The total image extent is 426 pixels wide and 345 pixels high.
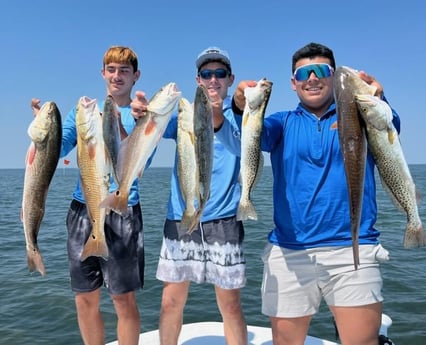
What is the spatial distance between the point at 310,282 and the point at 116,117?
7.54ft

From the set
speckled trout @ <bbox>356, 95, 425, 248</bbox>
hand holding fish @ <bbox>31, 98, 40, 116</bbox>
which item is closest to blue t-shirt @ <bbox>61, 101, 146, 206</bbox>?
hand holding fish @ <bbox>31, 98, 40, 116</bbox>

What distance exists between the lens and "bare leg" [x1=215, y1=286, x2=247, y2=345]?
449cm

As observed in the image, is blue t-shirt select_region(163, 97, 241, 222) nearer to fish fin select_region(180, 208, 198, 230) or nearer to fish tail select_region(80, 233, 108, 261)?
fish fin select_region(180, 208, 198, 230)

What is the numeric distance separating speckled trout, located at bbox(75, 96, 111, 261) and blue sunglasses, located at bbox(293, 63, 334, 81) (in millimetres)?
1814

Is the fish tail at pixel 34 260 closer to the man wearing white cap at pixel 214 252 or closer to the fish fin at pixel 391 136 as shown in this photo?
the man wearing white cap at pixel 214 252

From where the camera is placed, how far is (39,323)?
8703 millimetres

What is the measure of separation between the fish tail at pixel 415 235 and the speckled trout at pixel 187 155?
1763 millimetres

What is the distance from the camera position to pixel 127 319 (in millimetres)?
4445

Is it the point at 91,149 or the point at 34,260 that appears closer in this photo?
→ the point at 91,149

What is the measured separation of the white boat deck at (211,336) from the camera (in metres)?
5.63

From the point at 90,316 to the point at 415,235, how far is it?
3318mm

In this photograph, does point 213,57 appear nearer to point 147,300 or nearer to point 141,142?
point 141,142

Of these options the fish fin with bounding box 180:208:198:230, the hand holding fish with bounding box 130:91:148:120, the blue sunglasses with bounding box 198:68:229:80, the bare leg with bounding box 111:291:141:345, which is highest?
the blue sunglasses with bounding box 198:68:229:80

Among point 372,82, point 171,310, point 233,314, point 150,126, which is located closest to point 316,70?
point 372,82
